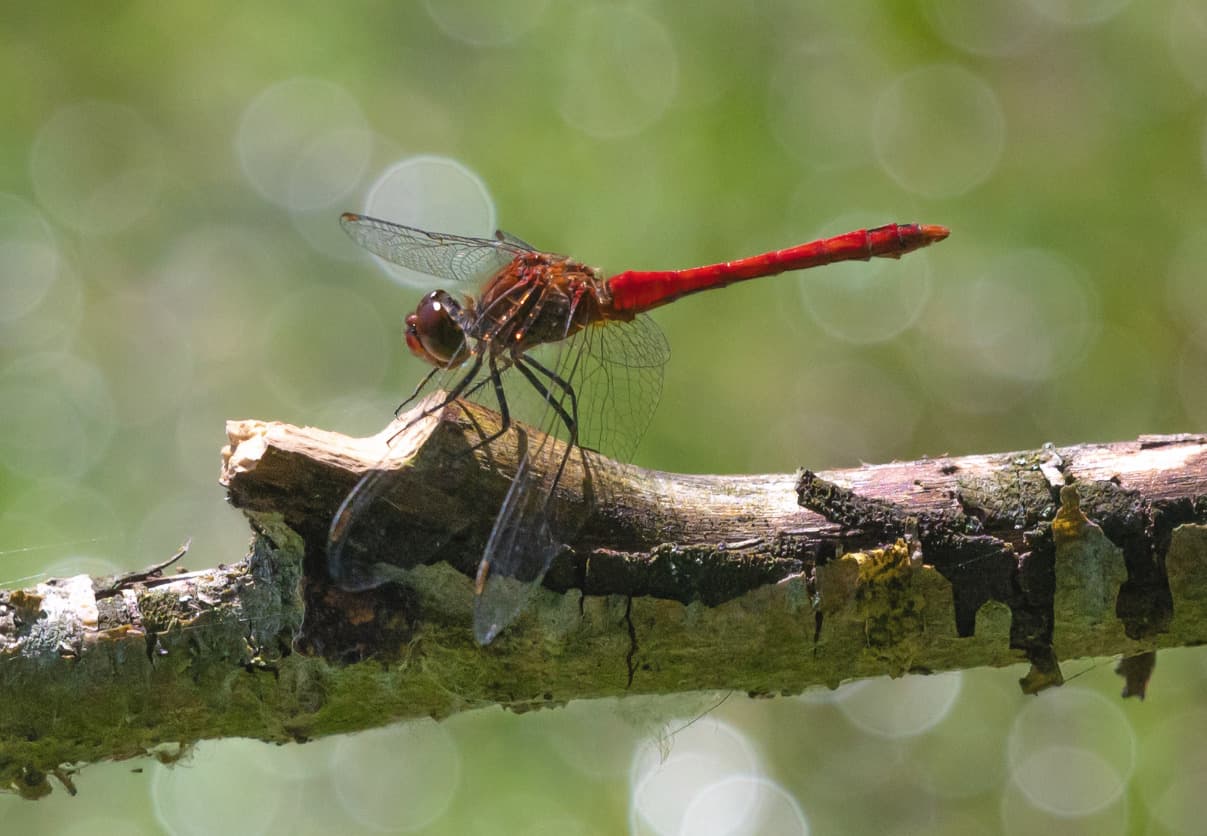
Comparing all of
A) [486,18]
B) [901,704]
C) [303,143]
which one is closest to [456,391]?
[901,704]

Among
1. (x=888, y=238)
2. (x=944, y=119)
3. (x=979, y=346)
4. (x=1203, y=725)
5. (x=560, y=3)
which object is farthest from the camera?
(x=560, y=3)

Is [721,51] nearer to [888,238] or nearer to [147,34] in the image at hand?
[888,238]

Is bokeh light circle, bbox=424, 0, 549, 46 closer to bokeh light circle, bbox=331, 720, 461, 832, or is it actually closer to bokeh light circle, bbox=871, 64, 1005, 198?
bokeh light circle, bbox=871, 64, 1005, 198

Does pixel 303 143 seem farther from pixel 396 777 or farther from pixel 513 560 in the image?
pixel 513 560

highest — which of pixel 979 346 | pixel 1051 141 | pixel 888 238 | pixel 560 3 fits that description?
pixel 560 3

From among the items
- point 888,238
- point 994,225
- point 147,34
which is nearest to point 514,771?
point 888,238

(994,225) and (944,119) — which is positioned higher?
(944,119)
